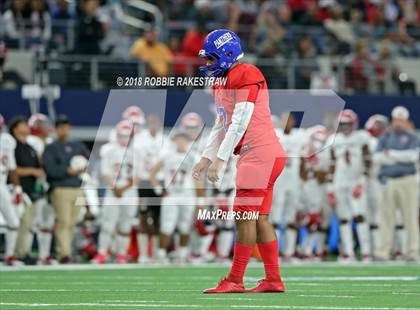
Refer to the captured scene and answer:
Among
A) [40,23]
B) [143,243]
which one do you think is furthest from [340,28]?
[143,243]

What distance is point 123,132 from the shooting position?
16.3 meters

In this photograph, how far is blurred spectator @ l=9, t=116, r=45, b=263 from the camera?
51.1 feet

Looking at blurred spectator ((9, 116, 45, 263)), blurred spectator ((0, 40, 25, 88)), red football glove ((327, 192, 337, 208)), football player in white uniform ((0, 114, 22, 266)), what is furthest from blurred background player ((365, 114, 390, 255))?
blurred spectator ((0, 40, 25, 88))

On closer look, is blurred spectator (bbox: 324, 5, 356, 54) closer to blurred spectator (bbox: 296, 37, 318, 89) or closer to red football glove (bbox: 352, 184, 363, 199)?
blurred spectator (bbox: 296, 37, 318, 89)

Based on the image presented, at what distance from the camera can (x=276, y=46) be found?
70.8 feet

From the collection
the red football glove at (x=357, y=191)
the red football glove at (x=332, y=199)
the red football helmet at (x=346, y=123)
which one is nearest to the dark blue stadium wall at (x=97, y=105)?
the red football helmet at (x=346, y=123)

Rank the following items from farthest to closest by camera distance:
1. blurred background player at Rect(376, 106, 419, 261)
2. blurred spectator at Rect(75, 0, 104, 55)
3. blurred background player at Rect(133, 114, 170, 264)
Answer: blurred spectator at Rect(75, 0, 104, 55) < blurred background player at Rect(133, 114, 170, 264) < blurred background player at Rect(376, 106, 419, 261)

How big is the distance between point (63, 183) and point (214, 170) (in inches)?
295

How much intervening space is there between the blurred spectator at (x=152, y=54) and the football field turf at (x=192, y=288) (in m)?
5.43

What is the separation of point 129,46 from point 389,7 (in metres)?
6.51

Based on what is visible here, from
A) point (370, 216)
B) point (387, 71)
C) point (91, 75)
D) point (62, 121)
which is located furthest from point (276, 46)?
point (62, 121)

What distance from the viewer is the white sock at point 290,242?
1698 cm

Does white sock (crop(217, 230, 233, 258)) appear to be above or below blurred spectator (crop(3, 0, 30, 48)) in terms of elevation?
below

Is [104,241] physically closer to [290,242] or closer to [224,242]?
[224,242]
